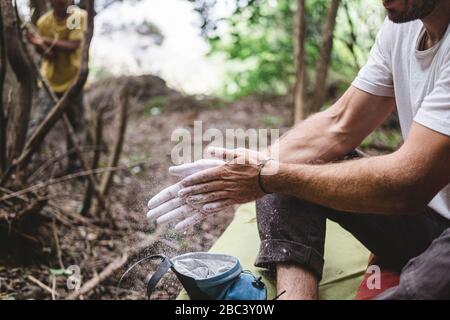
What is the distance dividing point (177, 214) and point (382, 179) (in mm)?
641

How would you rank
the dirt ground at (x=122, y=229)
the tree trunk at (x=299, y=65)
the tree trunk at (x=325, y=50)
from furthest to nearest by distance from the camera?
the tree trunk at (x=299, y=65) → the tree trunk at (x=325, y=50) → the dirt ground at (x=122, y=229)

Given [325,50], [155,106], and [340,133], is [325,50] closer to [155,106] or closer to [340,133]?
[340,133]

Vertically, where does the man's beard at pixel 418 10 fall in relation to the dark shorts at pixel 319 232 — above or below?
above

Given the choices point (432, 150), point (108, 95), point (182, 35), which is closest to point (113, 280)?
point (432, 150)

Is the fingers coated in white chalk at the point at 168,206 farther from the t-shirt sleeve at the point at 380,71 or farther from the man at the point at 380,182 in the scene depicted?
the t-shirt sleeve at the point at 380,71

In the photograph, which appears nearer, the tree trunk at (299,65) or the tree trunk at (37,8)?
the tree trunk at (37,8)

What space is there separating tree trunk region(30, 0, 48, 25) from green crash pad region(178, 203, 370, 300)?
254 centimetres

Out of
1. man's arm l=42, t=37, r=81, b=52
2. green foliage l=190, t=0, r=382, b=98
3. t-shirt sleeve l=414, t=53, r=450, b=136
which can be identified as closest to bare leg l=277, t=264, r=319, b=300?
t-shirt sleeve l=414, t=53, r=450, b=136

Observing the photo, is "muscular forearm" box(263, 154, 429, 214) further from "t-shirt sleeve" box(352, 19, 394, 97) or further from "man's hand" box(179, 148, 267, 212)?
"t-shirt sleeve" box(352, 19, 394, 97)

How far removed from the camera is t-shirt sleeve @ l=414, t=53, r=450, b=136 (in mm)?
1386

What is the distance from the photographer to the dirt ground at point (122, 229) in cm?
226

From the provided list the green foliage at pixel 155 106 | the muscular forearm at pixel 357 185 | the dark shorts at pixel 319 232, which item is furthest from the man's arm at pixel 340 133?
the green foliage at pixel 155 106

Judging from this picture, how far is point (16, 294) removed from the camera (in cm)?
223
